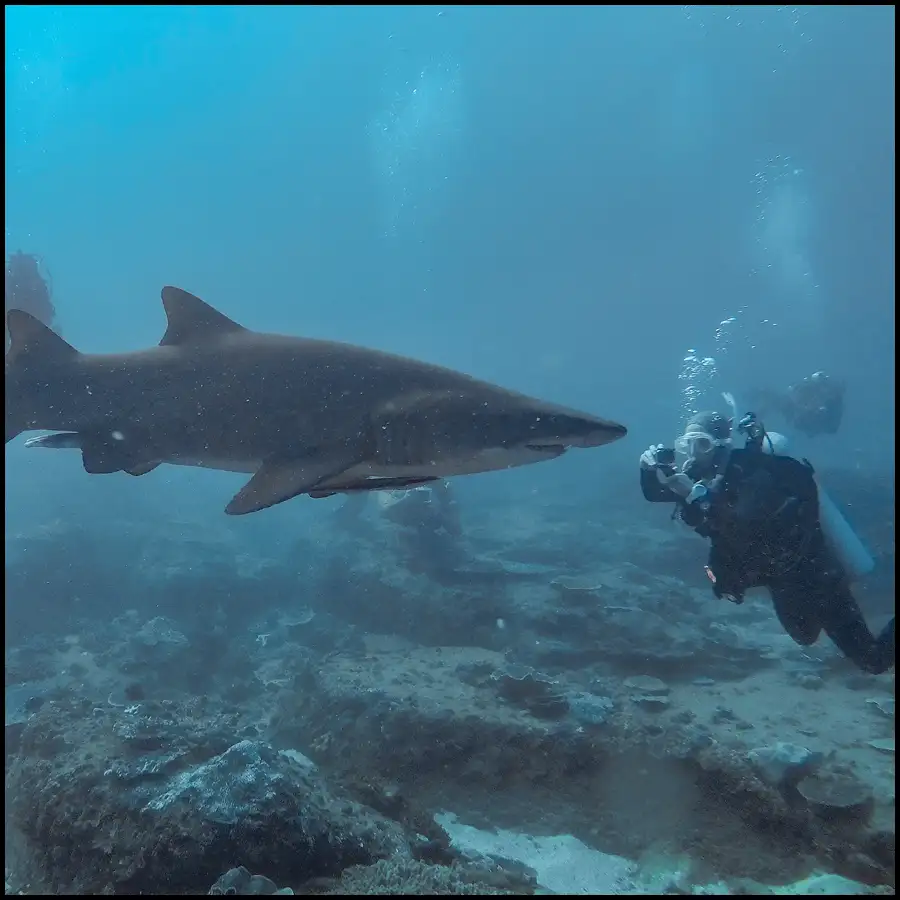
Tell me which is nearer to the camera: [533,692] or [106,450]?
[106,450]

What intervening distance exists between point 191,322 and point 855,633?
300 inches

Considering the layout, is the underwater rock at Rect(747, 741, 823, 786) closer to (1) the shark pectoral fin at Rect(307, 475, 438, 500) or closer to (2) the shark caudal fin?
(1) the shark pectoral fin at Rect(307, 475, 438, 500)

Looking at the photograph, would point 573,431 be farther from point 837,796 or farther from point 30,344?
point 837,796

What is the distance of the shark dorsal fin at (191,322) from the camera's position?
3707 mm

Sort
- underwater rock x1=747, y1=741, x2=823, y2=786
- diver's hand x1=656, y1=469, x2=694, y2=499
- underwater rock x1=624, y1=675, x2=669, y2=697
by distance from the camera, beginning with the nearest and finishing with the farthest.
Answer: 1. underwater rock x1=747, y1=741, x2=823, y2=786
2. diver's hand x1=656, y1=469, x2=694, y2=499
3. underwater rock x1=624, y1=675, x2=669, y2=697

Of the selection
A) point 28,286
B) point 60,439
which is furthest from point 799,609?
point 28,286

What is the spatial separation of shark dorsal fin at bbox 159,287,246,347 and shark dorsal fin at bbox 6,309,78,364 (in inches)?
Answer: 26.1

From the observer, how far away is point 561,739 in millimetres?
6344

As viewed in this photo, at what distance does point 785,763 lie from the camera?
5.41 meters

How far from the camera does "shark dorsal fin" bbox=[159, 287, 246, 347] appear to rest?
3707 mm

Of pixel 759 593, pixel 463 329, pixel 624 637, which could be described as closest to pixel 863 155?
pixel 759 593

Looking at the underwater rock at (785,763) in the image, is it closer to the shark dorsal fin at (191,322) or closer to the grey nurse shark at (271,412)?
the grey nurse shark at (271,412)

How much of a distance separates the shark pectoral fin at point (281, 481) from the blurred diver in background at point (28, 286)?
18.6 m

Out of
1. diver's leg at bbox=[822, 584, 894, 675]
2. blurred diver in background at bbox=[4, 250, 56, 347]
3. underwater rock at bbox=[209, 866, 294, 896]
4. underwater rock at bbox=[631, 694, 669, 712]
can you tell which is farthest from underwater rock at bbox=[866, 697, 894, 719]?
blurred diver in background at bbox=[4, 250, 56, 347]
